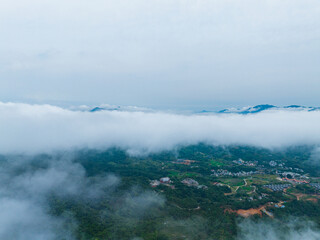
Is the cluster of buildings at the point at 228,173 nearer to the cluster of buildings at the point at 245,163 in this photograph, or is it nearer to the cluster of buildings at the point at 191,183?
the cluster of buildings at the point at 245,163

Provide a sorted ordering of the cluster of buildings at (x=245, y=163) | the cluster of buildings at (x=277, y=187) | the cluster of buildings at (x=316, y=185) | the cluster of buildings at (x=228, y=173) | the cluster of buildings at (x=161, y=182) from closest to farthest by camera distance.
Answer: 1. the cluster of buildings at (x=277, y=187)
2. the cluster of buildings at (x=316, y=185)
3. the cluster of buildings at (x=161, y=182)
4. the cluster of buildings at (x=228, y=173)
5. the cluster of buildings at (x=245, y=163)

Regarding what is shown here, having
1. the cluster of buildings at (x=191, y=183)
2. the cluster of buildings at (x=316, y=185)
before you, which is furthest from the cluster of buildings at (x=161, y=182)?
the cluster of buildings at (x=316, y=185)

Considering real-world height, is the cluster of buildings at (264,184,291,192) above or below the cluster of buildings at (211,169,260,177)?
above

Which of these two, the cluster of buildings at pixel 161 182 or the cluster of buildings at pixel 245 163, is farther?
the cluster of buildings at pixel 245 163

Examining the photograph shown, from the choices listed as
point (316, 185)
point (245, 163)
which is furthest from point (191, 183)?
point (245, 163)

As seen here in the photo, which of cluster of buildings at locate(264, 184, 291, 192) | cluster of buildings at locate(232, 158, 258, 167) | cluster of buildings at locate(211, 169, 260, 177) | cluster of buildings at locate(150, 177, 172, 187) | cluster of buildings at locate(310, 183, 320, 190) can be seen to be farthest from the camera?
cluster of buildings at locate(232, 158, 258, 167)

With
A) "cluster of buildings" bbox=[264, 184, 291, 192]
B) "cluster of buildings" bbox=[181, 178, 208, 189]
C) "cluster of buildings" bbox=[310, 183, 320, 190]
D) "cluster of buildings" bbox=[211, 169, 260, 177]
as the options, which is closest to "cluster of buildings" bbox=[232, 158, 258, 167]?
"cluster of buildings" bbox=[211, 169, 260, 177]

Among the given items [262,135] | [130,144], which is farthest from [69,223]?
[262,135]

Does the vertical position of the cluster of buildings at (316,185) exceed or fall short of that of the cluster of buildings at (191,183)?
it exceeds it

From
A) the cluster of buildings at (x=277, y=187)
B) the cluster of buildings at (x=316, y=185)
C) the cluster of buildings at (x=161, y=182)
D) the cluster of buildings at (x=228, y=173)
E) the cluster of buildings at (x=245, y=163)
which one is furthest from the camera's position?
the cluster of buildings at (x=245, y=163)

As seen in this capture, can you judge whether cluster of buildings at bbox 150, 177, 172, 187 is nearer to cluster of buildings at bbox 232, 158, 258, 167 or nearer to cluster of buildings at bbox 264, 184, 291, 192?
cluster of buildings at bbox 264, 184, 291, 192

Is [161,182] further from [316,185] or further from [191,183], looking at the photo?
[316,185]
